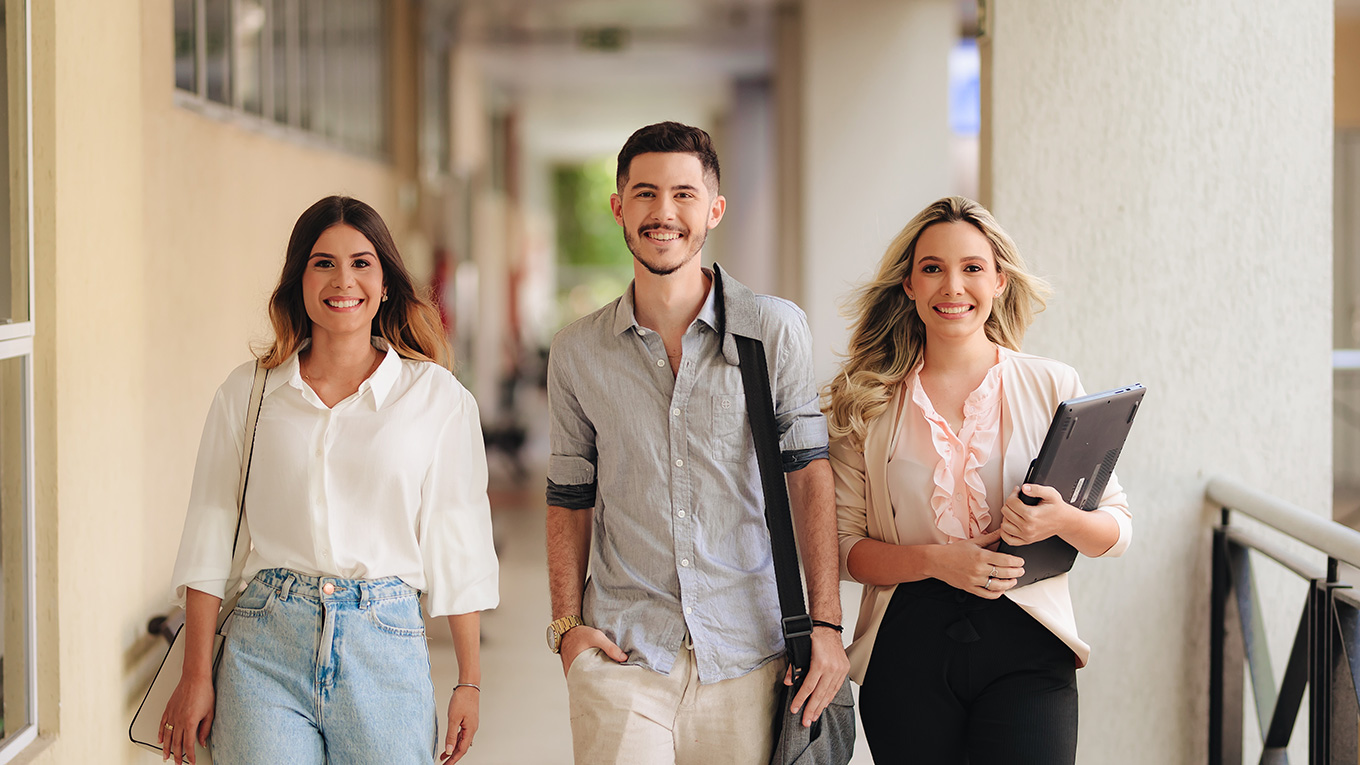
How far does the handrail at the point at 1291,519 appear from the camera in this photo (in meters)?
2.41

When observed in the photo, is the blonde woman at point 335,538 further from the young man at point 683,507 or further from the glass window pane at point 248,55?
the glass window pane at point 248,55

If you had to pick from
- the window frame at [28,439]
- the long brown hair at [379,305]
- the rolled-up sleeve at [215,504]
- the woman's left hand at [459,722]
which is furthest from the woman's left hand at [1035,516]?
the window frame at [28,439]

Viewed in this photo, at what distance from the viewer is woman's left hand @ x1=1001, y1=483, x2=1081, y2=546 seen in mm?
1919

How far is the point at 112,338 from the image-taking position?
9.43 ft

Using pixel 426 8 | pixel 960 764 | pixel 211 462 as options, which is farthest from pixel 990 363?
pixel 426 8

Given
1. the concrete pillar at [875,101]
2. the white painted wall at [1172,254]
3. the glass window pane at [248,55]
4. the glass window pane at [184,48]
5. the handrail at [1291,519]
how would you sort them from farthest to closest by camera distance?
the concrete pillar at [875,101], the glass window pane at [248,55], the glass window pane at [184,48], the white painted wall at [1172,254], the handrail at [1291,519]

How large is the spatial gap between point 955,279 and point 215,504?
1413mm

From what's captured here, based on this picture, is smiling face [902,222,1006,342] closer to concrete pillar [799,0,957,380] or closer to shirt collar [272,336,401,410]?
shirt collar [272,336,401,410]

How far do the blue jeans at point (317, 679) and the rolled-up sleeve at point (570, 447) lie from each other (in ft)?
1.30

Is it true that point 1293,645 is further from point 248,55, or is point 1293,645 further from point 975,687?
point 248,55

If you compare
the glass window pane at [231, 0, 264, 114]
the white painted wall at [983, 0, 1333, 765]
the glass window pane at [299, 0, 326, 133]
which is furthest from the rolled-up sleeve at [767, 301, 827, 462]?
the glass window pane at [299, 0, 326, 133]

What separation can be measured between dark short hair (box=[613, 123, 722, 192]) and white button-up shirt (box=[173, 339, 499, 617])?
1.88ft

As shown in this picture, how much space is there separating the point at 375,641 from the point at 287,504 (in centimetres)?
29

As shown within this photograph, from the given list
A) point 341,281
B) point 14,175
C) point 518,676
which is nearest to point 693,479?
point 341,281
